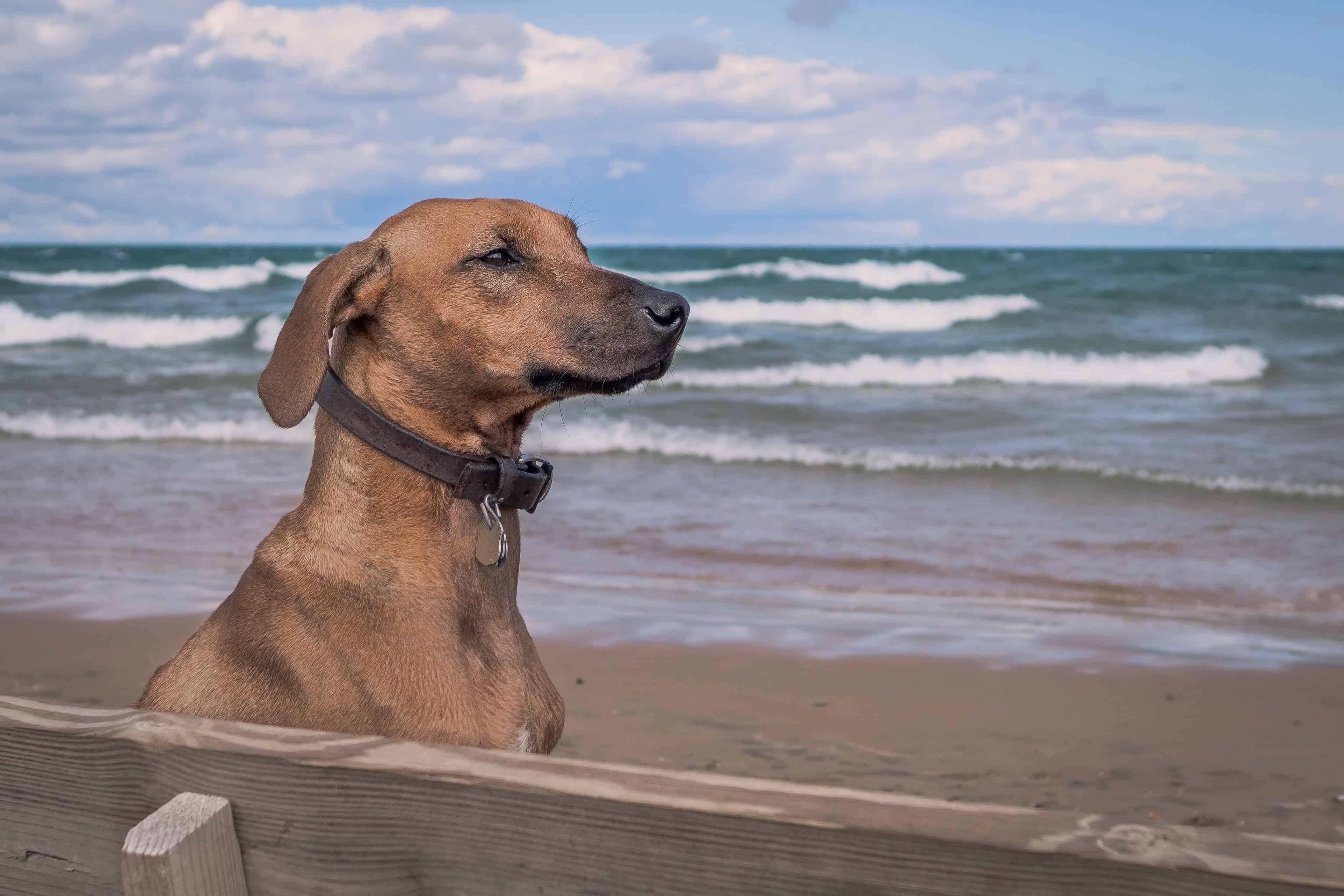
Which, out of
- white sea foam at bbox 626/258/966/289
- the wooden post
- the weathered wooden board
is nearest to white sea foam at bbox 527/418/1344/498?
the weathered wooden board

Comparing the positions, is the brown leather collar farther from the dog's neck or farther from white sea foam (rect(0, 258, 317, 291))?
white sea foam (rect(0, 258, 317, 291))

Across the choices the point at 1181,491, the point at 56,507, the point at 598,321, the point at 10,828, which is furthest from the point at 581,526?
the point at 10,828

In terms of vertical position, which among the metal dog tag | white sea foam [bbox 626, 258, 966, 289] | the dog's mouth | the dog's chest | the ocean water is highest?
white sea foam [bbox 626, 258, 966, 289]

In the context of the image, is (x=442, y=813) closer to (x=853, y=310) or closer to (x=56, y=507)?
(x=56, y=507)

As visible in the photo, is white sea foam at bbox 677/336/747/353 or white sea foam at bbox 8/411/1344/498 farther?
white sea foam at bbox 677/336/747/353

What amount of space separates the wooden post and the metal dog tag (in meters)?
0.87

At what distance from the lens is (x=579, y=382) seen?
8.30 ft

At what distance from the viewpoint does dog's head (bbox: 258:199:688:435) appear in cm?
243

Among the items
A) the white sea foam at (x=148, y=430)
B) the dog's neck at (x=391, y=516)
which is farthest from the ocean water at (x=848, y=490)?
the dog's neck at (x=391, y=516)

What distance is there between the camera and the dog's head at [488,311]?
243cm

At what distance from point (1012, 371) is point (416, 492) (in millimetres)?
15710

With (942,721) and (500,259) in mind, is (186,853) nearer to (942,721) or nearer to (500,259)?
(500,259)

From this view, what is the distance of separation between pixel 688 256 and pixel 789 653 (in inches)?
1727

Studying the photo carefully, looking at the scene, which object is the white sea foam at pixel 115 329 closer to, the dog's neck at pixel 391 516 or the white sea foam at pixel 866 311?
the white sea foam at pixel 866 311
